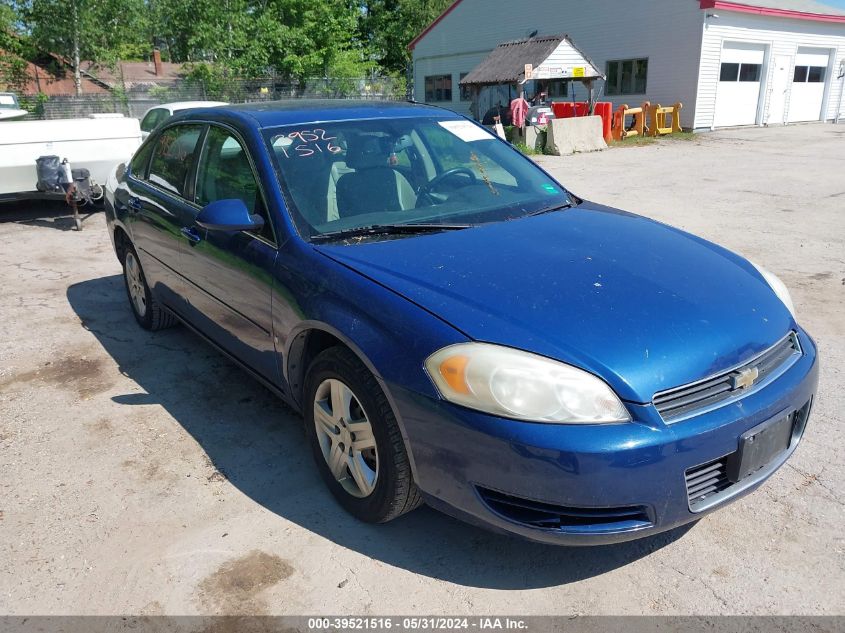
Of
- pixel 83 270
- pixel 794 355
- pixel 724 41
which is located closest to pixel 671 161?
pixel 724 41

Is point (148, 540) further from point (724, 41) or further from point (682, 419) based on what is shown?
point (724, 41)

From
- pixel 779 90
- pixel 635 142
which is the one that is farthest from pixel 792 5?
pixel 635 142

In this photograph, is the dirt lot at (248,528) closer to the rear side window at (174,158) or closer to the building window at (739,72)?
the rear side window at (174,158)

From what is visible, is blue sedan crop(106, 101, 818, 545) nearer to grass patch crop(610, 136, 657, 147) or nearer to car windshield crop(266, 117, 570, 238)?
car windshield crop(266, 117, 570, 238)

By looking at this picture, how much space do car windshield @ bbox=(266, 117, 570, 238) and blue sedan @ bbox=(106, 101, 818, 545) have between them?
0.01 m

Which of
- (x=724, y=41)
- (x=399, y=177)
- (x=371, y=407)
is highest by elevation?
(x=724, y=41)

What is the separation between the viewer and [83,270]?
693 cm

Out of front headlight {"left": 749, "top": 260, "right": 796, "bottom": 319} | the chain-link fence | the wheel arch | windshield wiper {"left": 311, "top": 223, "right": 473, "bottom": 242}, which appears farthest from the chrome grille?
the chain-link fence

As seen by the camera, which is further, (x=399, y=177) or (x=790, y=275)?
(x=790, y=275)

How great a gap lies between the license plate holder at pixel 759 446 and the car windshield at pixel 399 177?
58.7 inches

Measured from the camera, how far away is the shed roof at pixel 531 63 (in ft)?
63.8

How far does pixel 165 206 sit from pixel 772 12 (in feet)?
78.7

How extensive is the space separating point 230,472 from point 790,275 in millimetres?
5276

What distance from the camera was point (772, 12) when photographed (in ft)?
72.4
